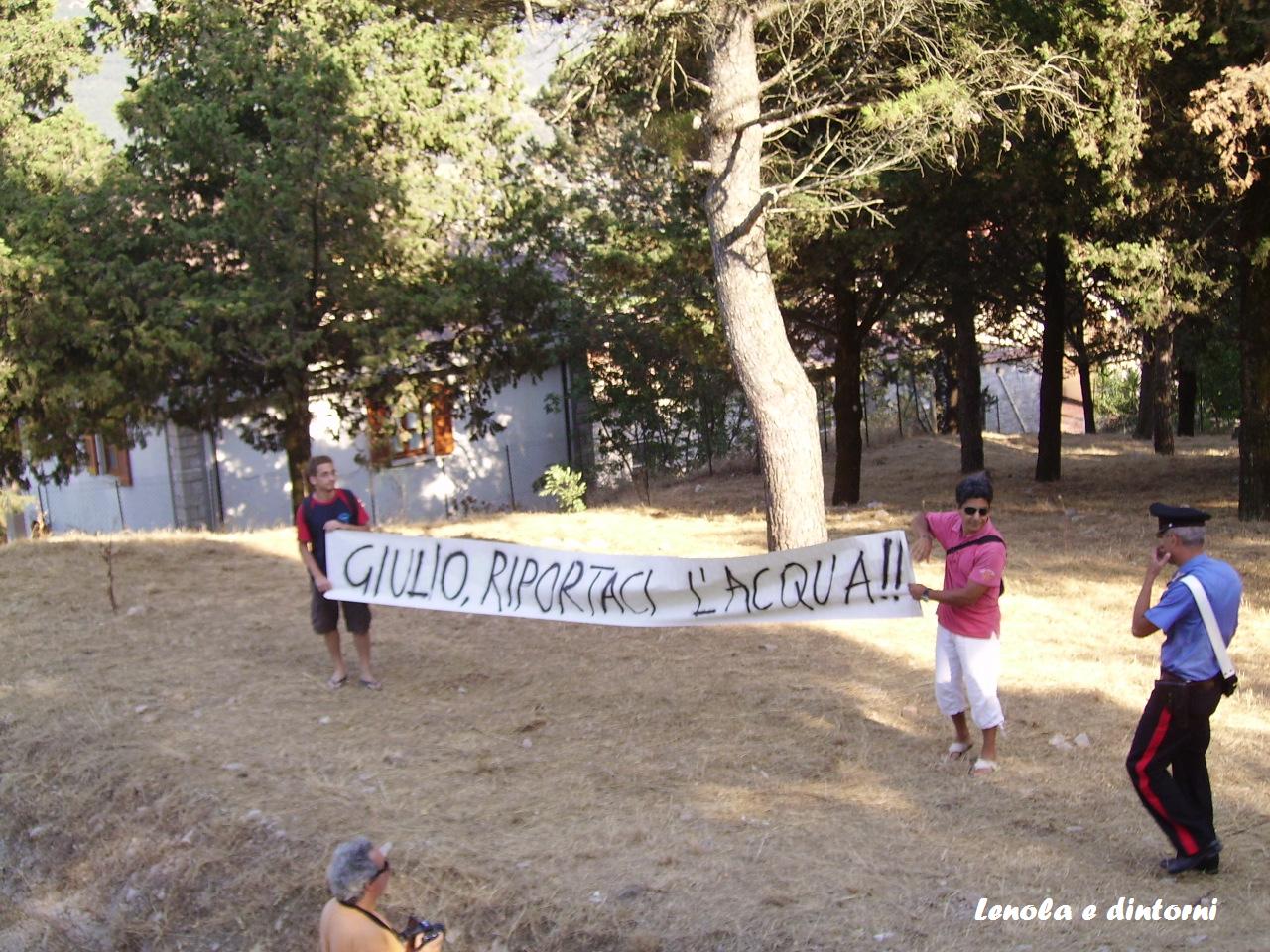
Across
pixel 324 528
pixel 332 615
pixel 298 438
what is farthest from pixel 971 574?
pixel 298 438

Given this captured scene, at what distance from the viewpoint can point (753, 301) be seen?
12.5 metres

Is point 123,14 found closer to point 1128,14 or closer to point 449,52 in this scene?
point 449,52

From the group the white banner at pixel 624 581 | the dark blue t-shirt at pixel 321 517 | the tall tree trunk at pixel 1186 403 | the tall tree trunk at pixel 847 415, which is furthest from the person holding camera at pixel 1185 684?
the tall tree trunk at pixel 1186 403

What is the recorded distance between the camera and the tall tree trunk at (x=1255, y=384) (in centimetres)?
1524

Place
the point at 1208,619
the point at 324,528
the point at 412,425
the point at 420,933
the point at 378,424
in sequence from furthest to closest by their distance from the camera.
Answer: the point at 412,425
the point at 378,424
the point at 324,528
the point at 1208,619
the point at 420,933

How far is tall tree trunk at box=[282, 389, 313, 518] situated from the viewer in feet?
56.5

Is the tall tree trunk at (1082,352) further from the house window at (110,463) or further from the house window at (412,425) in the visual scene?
the house window at (110,463)

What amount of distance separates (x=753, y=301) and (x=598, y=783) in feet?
20.6

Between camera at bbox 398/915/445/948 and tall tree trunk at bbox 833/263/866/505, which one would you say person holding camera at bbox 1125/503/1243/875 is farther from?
tall tree trunk at bbox 833/263/866/505

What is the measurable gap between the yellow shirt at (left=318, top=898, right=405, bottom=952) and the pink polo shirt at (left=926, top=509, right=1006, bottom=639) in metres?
3.49

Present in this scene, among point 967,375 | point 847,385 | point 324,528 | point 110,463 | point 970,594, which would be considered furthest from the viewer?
point 110,463

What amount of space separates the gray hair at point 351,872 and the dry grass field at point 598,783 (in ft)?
5.19

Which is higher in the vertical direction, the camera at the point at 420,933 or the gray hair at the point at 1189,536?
the gray hair at the point at 1189,536

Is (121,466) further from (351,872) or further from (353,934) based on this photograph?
(353,934)
